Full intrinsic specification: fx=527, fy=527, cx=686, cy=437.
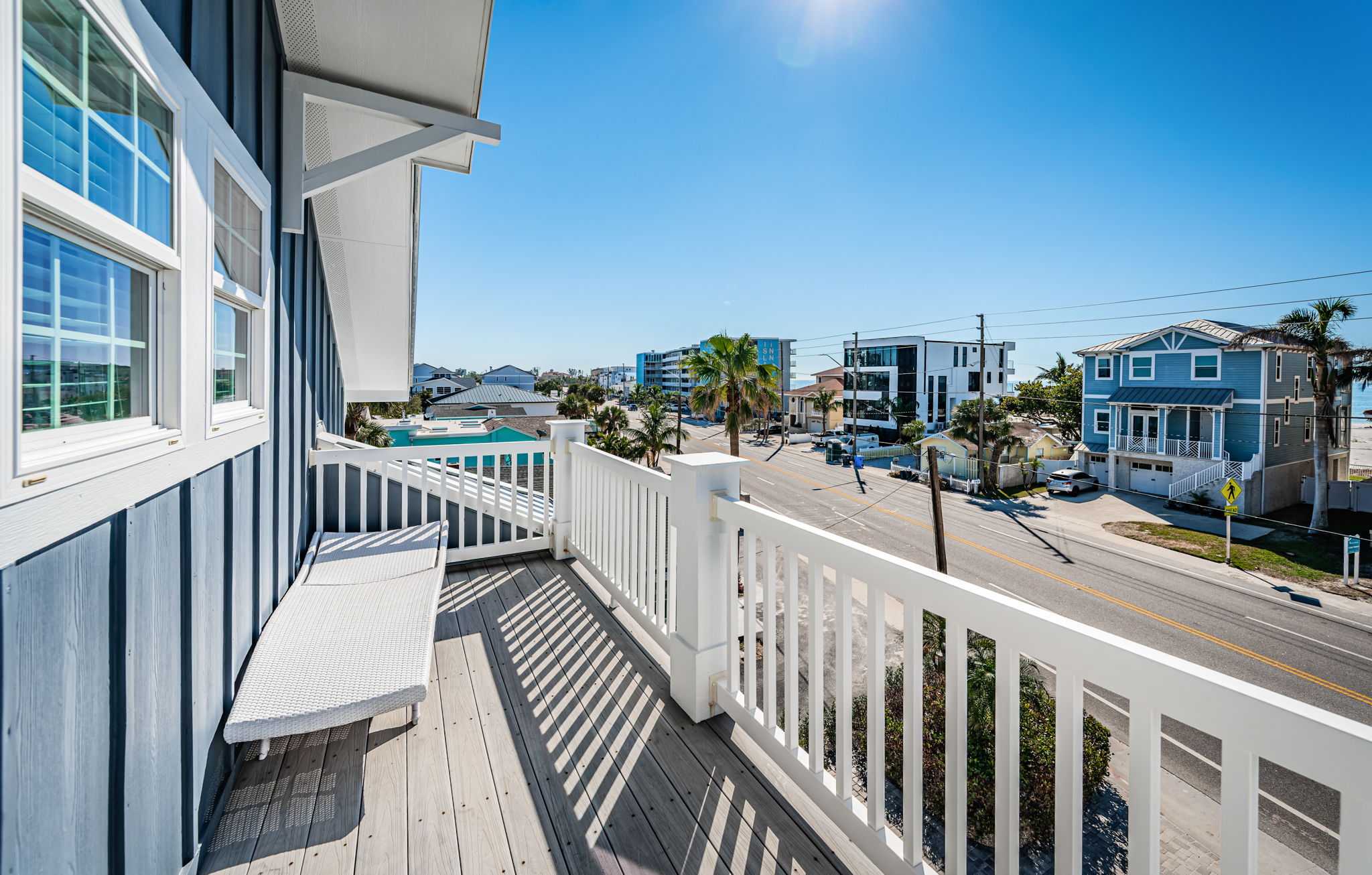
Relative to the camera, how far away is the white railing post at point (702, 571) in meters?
1.89

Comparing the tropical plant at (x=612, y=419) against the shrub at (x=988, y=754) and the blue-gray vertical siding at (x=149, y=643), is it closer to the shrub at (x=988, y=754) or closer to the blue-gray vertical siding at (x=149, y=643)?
the shrub at (x=988, y=754)

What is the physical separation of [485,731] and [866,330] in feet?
126

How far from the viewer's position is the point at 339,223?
4121mm

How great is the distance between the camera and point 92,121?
0.97 m

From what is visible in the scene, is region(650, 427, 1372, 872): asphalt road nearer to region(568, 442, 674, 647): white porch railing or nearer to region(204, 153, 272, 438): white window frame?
region(568, 442, 674, 647): white porch railing

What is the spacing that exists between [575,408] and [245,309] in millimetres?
37615

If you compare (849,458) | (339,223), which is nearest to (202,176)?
(339,223)

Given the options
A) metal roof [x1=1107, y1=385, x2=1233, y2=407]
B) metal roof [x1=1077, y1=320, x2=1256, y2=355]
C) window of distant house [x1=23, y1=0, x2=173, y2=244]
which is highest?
metal roof [x1=1077, y1=320, x2=1256, y2=355]

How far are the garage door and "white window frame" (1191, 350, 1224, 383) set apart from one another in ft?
10.9

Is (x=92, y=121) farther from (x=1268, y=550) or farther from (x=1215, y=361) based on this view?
(x=1215, y=361)

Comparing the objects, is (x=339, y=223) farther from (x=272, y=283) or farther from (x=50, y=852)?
(x=50, y=852)

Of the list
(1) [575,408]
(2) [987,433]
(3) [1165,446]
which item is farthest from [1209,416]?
(1) [575,408]

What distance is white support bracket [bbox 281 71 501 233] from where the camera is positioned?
2510 millimetres

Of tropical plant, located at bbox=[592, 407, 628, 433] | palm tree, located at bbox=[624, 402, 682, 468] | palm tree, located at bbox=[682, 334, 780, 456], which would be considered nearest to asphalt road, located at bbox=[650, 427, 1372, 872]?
palm tree, located at bbox=[682, 334, 780, 456]
